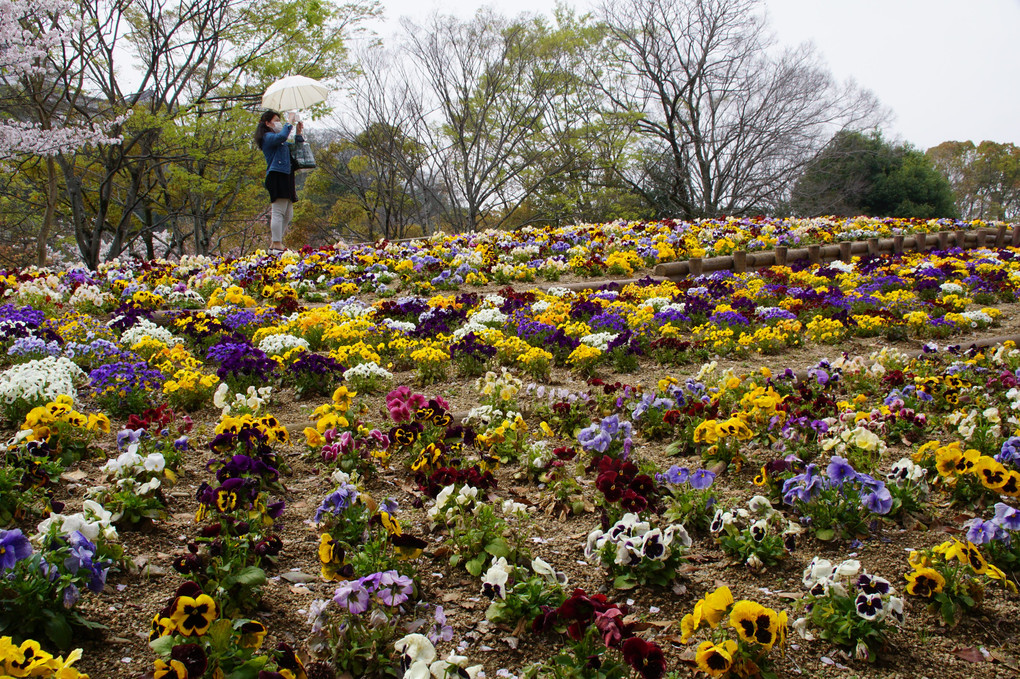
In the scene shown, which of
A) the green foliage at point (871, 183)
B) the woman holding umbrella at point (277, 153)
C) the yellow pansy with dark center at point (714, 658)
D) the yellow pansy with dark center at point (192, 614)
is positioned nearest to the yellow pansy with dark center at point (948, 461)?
the yellow pansy with dark center at point (714, 658)

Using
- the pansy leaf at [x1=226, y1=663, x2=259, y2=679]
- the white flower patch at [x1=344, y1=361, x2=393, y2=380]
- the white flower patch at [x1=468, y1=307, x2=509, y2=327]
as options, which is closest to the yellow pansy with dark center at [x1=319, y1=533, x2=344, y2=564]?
the pansy leaf at [x1=226, y1=663, x2=259, y2=679]

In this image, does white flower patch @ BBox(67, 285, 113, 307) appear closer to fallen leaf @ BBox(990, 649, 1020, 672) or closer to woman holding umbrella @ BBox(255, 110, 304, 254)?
woman holding umbrella @ BBox(255, 110, 304, 254)

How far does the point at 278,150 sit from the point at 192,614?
880 cm

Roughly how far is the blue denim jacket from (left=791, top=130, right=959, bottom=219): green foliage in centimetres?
2496

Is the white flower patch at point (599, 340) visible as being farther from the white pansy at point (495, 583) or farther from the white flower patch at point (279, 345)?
the white pansy at point (495, 583)

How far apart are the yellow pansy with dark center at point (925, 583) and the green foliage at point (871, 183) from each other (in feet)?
95.3

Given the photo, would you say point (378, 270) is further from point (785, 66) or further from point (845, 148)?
point (845, 148)

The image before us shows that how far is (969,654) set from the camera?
7.25 ft

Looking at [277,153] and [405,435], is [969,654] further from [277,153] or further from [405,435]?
[277,153]

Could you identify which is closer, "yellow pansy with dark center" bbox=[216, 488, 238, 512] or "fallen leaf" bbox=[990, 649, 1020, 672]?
"fallen leaf" bbox=[990, 649, 1020, 672]

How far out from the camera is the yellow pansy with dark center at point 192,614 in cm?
195

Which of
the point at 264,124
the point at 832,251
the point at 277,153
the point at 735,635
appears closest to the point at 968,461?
the point at 735,635

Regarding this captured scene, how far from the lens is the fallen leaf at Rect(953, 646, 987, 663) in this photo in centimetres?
219

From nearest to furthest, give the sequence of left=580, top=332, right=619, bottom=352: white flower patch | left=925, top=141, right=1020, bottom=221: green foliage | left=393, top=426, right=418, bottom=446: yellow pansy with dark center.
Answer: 1. left=393, top=426, right=418, bottom=446: yellow pansy with dark center
2. left=580, top=332, right=619, bottom=352: white flower patch
3. left=925, top=141, right=1020, bottom=221: green foliage
